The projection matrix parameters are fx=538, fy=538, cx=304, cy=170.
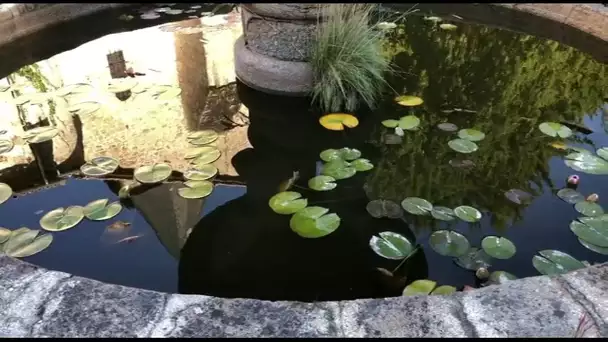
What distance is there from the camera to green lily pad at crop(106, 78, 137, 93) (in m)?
2.69

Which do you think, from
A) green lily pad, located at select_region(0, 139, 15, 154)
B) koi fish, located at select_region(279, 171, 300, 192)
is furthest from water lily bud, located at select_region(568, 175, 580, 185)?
green lily pad, located at select_region(0, 139, 15, 154)

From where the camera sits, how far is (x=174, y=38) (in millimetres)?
3336

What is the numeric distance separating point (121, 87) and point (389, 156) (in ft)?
4.65

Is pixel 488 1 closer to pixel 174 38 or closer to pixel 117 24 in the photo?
pixel 174 38

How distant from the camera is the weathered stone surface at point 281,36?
258cm

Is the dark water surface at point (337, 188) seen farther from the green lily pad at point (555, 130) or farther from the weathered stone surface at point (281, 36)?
the weathered stone surface at point (281, 36)

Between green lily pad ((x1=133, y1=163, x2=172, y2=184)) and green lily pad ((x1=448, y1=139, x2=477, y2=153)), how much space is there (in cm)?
113

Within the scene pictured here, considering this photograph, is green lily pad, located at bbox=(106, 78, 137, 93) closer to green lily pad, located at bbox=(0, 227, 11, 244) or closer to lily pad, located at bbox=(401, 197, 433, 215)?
green lily pad, located at bbox=(0, 227, 11, 244)

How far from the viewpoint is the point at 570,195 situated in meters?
1.91

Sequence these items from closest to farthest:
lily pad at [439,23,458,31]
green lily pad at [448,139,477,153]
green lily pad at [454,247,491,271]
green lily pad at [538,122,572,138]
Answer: green lily pad at [454,247,491,271] < green lily pad at [448,139,477,153] < green lily pad at [538,122,572,138] < lily pad at [439,23,458,31]

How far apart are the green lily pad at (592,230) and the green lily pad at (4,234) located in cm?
181

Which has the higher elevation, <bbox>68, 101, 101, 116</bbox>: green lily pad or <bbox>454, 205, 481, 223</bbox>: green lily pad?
<bbox>68, 101, 101, 116</bbox>: green lily pad

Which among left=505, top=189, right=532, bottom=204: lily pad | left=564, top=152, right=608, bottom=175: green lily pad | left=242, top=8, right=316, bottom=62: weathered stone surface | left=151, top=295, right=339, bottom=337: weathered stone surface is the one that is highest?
left=242, top=8, right=316, bottom=62: weathered stone surface

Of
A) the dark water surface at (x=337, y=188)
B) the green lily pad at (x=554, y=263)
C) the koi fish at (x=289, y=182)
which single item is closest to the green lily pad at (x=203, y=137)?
the dark water surface at (x=337, y=188)
